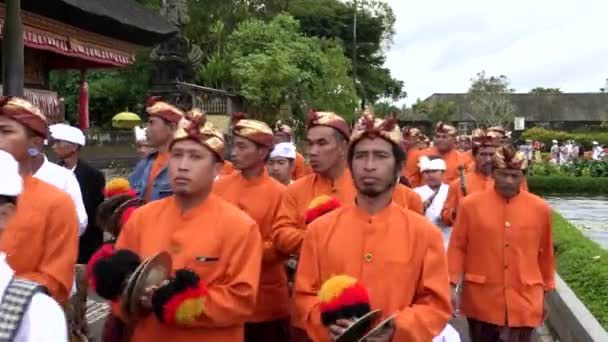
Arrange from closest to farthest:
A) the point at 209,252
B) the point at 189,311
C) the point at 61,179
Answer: the point at 189,311 < the point at 209,252 < the point at 61,179

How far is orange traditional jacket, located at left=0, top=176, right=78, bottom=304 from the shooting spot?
13.4ft

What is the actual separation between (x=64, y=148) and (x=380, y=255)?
14.4ft

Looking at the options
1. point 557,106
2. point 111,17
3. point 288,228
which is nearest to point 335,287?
point 288,228

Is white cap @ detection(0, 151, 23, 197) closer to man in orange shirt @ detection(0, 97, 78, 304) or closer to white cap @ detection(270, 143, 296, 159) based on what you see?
man in orange shirt @ detection(0, 97, 78, 304)

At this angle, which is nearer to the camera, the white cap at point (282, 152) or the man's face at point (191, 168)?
the man's face at point (191, 168)

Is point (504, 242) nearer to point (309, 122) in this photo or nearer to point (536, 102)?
point (309, 122)

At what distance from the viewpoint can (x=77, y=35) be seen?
13414mm

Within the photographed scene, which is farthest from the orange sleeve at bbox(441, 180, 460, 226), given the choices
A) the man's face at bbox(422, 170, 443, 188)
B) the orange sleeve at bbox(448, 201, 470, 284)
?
the orange sleeve at bbox(448, 201, 470, 284)

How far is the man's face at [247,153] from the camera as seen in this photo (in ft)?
20.2

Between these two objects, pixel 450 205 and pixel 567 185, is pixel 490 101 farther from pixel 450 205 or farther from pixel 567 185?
pixel 450 205

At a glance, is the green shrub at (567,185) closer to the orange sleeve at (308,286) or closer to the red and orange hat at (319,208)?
the red and orange hat at (319,208)

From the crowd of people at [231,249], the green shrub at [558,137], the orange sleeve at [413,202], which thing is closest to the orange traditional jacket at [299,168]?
the orange sleeve at [413,202]

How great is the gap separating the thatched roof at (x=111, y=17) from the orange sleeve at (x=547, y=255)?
7517mm

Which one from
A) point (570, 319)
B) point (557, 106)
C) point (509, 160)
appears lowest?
point (570, 319)
